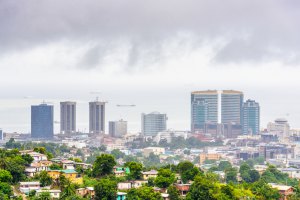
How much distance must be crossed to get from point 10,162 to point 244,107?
70128 mm

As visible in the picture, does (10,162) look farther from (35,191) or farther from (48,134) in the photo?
(48,134)

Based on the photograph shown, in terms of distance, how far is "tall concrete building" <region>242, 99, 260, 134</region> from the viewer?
90500 millimetres

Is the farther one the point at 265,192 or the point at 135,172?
the point at 265,192

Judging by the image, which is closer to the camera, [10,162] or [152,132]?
[10,162]

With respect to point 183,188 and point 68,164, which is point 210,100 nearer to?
point 68,164

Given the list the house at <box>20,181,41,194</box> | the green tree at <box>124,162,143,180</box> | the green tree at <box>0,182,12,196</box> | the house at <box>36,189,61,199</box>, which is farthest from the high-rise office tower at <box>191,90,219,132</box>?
the green tree at <box>0,182,12,196</box>

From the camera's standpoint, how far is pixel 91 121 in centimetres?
8669

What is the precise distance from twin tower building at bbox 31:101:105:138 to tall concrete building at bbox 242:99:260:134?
1449cm

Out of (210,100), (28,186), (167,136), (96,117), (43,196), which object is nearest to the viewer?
(43,196)

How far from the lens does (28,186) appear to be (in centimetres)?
2231

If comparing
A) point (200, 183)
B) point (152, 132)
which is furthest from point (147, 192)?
point (152, 132)

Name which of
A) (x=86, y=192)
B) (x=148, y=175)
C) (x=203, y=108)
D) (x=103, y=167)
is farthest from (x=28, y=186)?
(x=203, y=108)

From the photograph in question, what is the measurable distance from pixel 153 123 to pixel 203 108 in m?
5.93

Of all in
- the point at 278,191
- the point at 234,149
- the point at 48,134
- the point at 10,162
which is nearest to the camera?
the point at 10,162
